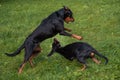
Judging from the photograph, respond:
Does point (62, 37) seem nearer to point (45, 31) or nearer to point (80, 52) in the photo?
point (45, 31)

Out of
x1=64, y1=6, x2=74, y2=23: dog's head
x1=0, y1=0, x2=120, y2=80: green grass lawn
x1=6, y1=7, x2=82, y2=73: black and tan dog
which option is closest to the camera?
x1=0, y1=0, x2=120, y2=80: green grass lawn

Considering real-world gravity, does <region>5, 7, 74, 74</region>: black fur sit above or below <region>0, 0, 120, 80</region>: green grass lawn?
above

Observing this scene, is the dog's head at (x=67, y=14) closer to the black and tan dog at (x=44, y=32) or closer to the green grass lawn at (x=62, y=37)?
the black and tan dog at (x=44, y=32)

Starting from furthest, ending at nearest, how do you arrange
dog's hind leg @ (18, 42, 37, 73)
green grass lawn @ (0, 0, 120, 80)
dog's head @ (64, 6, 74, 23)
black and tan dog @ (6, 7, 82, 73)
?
dog's head @ (64, 6, 74, 23)
black and tan dog @ (6, 7, 82, 73)
dog's hind leg @ (18, 42, 37, 73)
green grass lawn @ (0, 0, 120, 80)

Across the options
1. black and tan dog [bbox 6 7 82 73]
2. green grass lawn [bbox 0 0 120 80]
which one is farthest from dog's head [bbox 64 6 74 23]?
green grass lawn [bbox 0 0 120 80]

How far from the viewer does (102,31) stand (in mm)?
11570

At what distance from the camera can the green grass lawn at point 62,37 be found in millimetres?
8125

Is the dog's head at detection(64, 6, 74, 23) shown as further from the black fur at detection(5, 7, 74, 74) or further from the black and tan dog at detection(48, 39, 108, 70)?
the black and tan dog at detection(48, 39, 108, 70)

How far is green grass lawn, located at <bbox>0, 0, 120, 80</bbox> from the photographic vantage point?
320 inches

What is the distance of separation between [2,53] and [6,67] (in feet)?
4.34

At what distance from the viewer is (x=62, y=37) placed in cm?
1146

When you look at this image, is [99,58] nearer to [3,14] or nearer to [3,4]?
[3,14]

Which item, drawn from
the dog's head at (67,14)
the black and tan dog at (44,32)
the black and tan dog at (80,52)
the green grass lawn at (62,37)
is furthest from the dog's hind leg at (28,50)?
the dog's head at (67,14)

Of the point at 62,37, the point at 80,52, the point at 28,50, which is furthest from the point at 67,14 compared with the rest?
the point at 62,37
